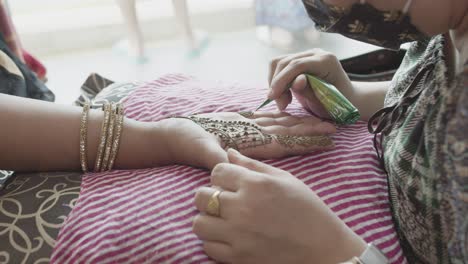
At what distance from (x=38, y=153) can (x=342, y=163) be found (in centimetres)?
50

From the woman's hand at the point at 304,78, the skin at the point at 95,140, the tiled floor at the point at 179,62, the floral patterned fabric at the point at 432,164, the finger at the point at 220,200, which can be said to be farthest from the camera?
the tiled floor at the point at 179,62

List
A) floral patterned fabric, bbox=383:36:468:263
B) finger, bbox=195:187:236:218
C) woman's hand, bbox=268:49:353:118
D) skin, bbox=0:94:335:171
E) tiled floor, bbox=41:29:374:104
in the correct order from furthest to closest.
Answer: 1. tiled floor, bbox=41:29:374:104
2. woman's hand, bbox=268:49:353:118
3. skin, bbox=0:94:335:171
4. finger, bbox=195:187:236:218
5. floral patterned fabric, bbox=383:36:468:263

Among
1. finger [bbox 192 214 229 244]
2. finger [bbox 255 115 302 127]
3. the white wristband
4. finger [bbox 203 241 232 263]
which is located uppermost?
finger [bbox 255 115 302 127]

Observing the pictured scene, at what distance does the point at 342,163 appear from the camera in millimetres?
700

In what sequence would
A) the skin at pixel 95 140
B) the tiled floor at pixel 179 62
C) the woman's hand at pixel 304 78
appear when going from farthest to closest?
the tiled floor at pixel 179 62
the woman's hand at pixel 304 78
the skin at pixel 95 140

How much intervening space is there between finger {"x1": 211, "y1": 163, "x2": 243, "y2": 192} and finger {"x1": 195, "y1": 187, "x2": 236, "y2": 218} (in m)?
0.01

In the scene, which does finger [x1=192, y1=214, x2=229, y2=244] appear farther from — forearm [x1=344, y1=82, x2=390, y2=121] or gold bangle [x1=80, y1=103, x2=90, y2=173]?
forearm [x1=344, y1=82, x2=390, y2=121]

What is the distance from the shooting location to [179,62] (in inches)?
79.9

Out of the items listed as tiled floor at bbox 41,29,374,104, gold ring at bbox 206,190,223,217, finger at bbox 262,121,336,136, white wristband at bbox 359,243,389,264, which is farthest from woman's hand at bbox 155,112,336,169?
tiled floor at bbox 41,29,374,104

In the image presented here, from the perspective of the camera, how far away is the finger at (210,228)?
556 millimetres

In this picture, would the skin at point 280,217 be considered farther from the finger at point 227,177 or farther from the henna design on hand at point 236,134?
the henna design on hand at point 236,134

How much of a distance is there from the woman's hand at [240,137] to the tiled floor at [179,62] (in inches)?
40.9

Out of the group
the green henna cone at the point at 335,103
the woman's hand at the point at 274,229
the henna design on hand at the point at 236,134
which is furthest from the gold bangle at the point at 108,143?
the green henna cone at the point at 335,103

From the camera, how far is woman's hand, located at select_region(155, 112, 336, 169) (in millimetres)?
705
